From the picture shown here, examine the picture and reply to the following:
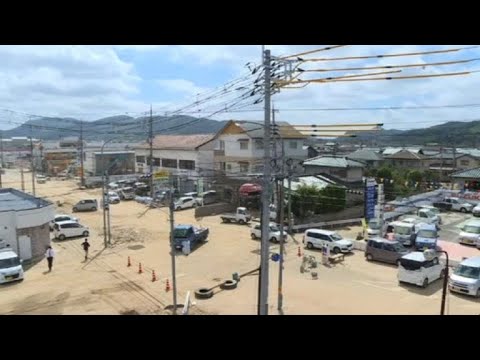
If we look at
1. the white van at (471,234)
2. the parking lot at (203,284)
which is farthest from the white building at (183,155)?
the white van at (471,234)

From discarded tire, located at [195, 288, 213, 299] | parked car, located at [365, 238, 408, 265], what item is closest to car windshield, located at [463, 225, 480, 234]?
parked car, located at [365, 238, 408, 265]

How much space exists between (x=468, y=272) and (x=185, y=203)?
19305 millimetres

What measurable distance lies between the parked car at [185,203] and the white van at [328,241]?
11664mm

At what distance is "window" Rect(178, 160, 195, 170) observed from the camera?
117ft

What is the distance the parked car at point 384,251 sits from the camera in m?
16.4

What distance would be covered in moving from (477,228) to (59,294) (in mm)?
17999

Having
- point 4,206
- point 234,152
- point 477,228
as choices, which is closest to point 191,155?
point 234,152

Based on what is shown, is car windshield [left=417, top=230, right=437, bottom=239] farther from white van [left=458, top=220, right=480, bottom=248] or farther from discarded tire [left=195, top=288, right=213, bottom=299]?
discarded tire [left=195, top=288, right=213, bottom=299]

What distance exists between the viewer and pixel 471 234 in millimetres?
19656

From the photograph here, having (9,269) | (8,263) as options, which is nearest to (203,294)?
(9,269)

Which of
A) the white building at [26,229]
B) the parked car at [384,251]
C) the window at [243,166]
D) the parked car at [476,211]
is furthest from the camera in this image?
the window at [243,166]

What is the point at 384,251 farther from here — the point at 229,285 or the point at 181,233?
the point at 181,233

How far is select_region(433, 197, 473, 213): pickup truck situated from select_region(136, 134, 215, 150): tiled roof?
1745 cm

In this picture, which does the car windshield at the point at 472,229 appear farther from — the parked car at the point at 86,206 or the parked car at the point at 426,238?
the parked car at the point at 86,206
